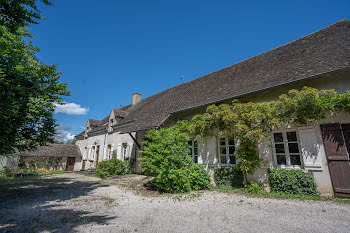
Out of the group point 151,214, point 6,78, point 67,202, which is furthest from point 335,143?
point 6,78

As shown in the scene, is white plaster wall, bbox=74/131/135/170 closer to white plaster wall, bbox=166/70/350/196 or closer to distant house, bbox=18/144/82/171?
distant house, bbox=18/144/82/171

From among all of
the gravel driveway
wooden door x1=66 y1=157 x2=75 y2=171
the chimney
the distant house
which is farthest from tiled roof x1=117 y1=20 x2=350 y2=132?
wooden door x1=66 y1=157 x2=75 y2=171

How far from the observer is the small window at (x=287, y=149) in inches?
253

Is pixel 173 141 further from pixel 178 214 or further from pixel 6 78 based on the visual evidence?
pixel 6 78

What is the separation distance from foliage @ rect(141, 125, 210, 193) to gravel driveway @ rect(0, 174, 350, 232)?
0.86m

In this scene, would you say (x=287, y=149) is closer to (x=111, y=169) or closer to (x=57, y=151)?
(x=111, y=169)

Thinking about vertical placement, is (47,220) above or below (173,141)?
below

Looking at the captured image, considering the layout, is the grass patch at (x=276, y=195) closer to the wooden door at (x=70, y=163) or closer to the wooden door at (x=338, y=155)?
the wooden door at (x=338, y=155)

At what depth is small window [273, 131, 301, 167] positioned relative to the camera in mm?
6426

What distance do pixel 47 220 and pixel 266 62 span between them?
1150 centimetres

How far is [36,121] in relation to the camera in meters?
6.78

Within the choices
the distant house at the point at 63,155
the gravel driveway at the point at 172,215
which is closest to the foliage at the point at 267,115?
the gravel driveway at the point at 172,215

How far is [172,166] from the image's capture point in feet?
23.0

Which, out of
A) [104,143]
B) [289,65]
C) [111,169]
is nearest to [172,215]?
[289,65]
